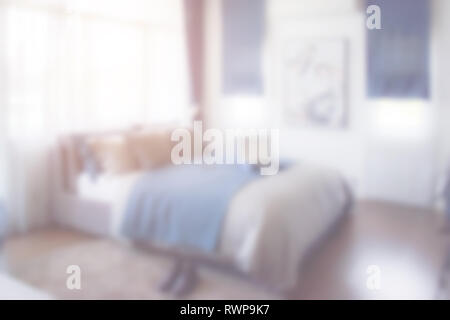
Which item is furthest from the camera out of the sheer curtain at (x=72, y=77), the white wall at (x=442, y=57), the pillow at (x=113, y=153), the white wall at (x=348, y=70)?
the pillow at (x=113, y=153)

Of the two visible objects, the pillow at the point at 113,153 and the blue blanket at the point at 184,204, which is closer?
the blue blanket at the point at 184,204

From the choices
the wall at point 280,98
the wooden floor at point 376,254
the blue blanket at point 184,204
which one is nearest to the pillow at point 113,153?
the blue blanket at point 184,204

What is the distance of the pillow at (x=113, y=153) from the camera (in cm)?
190

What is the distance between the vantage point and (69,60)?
1912 millimetres

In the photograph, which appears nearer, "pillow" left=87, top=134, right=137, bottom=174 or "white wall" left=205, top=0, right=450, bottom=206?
"white wall" left=205, top=0, right=450, bottom=206

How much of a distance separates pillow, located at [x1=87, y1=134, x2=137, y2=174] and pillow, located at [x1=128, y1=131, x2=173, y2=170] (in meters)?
0.04

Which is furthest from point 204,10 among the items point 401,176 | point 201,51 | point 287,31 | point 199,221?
point 401,176

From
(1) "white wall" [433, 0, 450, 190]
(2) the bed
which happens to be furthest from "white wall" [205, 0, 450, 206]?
(2) the bed

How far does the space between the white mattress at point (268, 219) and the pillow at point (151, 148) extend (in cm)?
8

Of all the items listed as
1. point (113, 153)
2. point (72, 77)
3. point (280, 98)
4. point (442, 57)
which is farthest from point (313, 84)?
point (72, 77)

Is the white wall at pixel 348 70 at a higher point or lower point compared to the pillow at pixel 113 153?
higher

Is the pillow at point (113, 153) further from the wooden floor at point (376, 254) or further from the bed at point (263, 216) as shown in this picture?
the wooden floor at point (376, 254)

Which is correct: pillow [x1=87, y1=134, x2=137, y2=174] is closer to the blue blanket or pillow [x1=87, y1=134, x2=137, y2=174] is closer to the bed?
the bed

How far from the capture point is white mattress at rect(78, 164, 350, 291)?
1766mm
